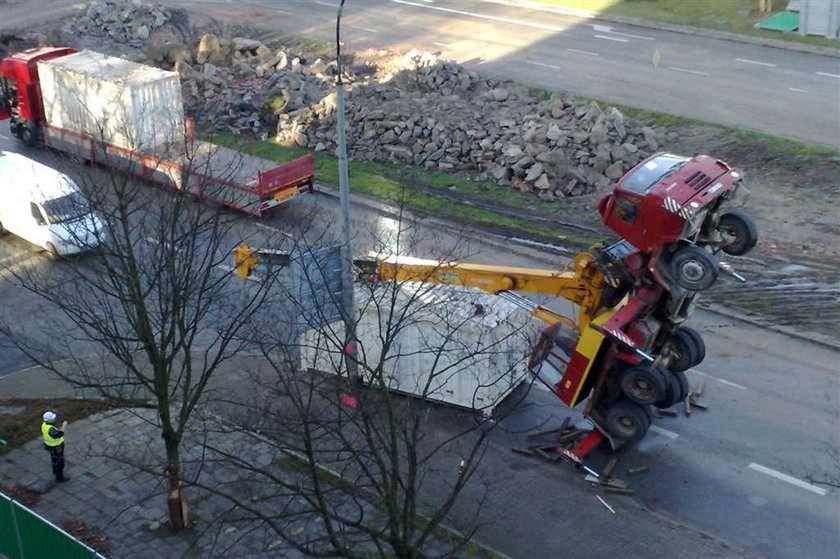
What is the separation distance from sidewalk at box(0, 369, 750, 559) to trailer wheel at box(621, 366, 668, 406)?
1.57 m

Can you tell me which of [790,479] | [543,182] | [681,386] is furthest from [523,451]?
[543,182]

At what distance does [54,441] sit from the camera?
16.6m

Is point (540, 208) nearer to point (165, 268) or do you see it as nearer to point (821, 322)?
point (821, 322)

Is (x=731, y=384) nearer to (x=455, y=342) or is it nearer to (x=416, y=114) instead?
(x=455, y=342)

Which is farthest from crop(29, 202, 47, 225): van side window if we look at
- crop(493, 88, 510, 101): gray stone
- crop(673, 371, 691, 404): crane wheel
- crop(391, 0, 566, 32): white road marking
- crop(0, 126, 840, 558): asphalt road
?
crop(391, 0, 566, 32): white road marking

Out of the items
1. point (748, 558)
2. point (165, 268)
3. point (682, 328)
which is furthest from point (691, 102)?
point (165, 268)

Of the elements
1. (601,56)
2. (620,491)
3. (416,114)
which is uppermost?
(601,56)

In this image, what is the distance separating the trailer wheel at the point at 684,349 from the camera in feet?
57.2

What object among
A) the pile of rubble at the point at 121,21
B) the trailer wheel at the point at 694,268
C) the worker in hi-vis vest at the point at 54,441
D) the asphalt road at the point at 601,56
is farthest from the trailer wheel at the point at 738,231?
the pile of rubble at the point at 121,21

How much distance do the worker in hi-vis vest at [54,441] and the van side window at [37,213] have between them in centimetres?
953

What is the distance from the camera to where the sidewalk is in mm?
15594

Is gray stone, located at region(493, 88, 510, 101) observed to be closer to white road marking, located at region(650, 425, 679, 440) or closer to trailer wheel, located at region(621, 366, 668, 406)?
white road marking, located at region(650, 425, 679, 440)

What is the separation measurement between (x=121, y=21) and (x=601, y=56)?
18809 mm

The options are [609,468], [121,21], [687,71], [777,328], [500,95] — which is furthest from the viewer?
[121,21]
